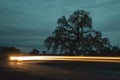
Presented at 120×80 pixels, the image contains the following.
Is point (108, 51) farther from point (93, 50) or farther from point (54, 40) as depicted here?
point (54, 40)

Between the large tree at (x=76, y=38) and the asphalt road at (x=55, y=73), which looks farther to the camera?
the large tree at (x=76, y=38)

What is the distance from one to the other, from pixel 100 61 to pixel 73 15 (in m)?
28.1

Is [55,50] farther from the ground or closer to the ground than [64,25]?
closer to the ground

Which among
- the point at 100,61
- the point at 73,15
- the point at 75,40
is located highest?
the point at 73,15

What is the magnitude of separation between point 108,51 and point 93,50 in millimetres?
3211

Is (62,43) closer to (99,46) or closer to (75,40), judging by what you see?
(75,40)

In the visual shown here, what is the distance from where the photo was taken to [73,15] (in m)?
75.4

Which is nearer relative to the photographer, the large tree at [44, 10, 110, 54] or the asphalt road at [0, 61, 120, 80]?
the asphalt road at [0, 61, 120, 80]

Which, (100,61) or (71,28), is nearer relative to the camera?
(100,61)

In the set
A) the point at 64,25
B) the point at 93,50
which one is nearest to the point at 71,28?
the point at 64,25

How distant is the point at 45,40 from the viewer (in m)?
76.1

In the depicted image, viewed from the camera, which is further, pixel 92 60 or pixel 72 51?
pixel 72 51

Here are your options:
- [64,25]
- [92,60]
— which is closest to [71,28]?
[64,25]

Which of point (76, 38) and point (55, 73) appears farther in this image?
point (76, 38)
